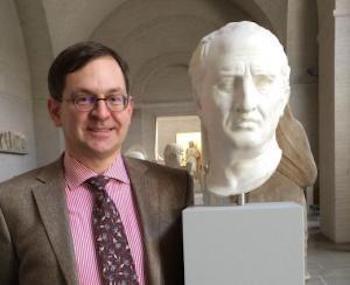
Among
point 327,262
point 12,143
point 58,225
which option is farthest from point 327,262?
point 12,143

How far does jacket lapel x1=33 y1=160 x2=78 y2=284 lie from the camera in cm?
165

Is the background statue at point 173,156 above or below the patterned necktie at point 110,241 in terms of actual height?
below

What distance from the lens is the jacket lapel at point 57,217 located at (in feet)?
5.41

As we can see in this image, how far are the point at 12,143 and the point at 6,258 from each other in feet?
27.8

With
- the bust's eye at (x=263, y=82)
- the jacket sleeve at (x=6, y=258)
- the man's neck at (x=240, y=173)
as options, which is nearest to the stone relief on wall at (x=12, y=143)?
the jacket sleeve at (x=6, y=258)

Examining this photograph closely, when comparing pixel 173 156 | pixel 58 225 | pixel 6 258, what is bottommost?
pixel 173 156

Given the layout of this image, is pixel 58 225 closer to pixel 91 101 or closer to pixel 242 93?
pixel 91 101

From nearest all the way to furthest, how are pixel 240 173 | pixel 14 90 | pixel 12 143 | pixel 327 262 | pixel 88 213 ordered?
1. pixel 88 213
2. pixel 240 173
3. pixel 327 262
4. pixel 12 143
5. pixel 14 90

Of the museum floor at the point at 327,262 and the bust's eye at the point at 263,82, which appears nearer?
the bust's eye at the point at 263,82

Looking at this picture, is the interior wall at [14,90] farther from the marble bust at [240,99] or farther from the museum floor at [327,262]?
the marble bust at [240,99]

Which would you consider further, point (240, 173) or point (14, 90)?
point (14, 90)

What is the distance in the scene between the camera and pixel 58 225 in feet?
5.52

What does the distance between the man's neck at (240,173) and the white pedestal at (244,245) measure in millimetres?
312

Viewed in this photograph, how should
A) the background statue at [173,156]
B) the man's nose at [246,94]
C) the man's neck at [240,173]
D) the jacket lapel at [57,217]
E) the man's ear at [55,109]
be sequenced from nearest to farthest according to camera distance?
the jacket lapel at [57,217] → the man's ear at [55,109] → the man's nose at [246,94] → the man's neck at [240,173] → the background statue at [173,156]
